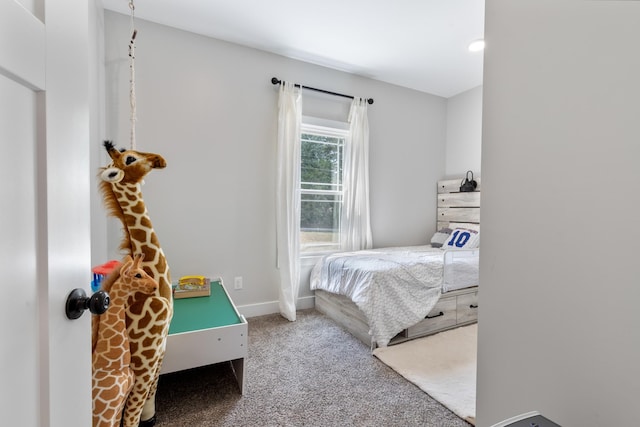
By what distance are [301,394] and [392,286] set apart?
999 mm

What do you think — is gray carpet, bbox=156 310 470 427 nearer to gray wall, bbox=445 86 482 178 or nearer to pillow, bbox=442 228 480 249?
pillow, bbox=442 228 480 249

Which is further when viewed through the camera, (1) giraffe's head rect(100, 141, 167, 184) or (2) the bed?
(2) the bed

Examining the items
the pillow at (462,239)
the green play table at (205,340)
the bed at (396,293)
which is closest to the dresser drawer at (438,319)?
the bed at (396,293)

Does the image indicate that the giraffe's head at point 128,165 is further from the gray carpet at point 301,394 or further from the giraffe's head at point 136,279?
the gray carpet at point 301,394

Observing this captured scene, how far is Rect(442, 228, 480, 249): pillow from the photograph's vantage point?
10.1ft

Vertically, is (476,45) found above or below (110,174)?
above

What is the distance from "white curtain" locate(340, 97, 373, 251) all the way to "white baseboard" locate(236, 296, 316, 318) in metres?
0.73

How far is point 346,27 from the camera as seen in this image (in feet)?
7.88

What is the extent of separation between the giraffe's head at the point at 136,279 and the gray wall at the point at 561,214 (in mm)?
1289

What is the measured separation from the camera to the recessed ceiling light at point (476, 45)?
250 centimetres

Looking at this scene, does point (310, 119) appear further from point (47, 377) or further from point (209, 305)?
point (47, 377)

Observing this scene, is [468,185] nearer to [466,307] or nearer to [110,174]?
[466,307]

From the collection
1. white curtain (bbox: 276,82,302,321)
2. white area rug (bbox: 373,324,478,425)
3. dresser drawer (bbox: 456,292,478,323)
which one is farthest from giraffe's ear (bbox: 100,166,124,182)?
dresser drawer (bbox: 456,292,478,323)

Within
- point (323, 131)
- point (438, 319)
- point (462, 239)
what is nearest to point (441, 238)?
point (462, 239)
